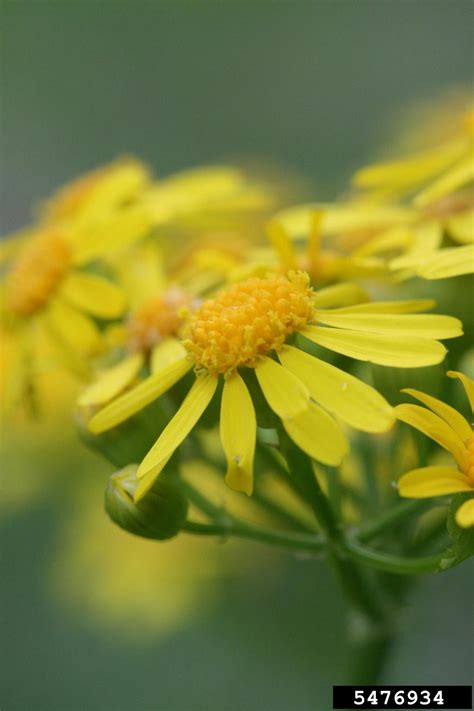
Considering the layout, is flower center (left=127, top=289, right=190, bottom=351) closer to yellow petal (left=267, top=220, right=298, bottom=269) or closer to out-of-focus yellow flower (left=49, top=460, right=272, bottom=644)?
yellow petal (left=267, top=220, right=298, bottom=269)

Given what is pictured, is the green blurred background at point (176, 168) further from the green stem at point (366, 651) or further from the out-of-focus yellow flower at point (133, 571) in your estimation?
the green stem at point (366, 651)

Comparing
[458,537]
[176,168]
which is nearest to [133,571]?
[458,537]

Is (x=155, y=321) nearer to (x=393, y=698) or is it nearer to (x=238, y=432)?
(x=238, y=432)

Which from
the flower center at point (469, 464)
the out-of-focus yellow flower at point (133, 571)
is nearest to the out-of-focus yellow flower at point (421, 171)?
the flower center at point (469, 464)

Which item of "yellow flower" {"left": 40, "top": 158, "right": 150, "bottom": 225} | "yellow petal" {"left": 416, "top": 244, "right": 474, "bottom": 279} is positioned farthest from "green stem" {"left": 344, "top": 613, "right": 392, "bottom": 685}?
"yellow flower" {"left": 40, "top": 158, "right": 150, "bottom": 225}

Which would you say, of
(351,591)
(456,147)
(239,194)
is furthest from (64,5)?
(351,591)

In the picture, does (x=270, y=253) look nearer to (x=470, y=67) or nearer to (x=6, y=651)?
(x=6, y=651)
